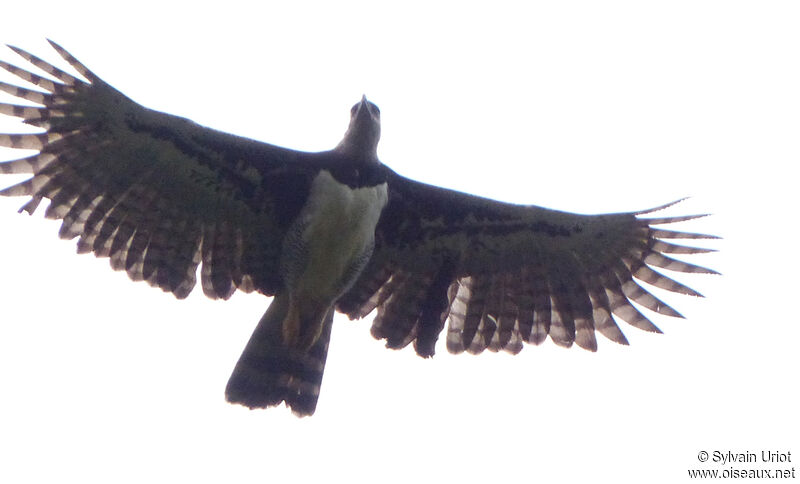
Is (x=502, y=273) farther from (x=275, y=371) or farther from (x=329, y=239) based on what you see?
(x=275, y=371)

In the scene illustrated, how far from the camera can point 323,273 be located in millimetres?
11430

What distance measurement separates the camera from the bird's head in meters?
11.6

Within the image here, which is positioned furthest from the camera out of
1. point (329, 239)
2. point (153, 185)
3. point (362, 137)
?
point (362, 137)

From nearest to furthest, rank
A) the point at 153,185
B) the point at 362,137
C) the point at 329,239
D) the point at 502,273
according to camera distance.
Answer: the point at 329,239 → the point at 153,185 → the point at 362,137 → the point at 502,273

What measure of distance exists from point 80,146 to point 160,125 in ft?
1.95

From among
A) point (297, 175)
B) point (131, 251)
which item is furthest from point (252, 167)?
point (131, 251)

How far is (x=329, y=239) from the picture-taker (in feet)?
37.3

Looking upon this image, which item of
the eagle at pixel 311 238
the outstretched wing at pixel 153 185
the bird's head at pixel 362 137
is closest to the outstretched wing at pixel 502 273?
the eagle at pixel 311 238

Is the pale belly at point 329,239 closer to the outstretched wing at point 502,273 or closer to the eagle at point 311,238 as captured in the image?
the eagle at point 311,238

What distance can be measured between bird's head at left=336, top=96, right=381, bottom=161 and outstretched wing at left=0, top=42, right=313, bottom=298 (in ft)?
1.33

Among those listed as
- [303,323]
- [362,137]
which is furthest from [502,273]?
[303,323]

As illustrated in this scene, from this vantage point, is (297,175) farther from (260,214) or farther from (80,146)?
(80,146)

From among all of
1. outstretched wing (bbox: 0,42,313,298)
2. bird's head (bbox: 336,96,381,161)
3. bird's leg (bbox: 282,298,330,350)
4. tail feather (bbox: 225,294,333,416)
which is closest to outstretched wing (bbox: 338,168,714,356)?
bird's head (bbox: 336,96,381,161)

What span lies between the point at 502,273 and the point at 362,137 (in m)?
1.61
